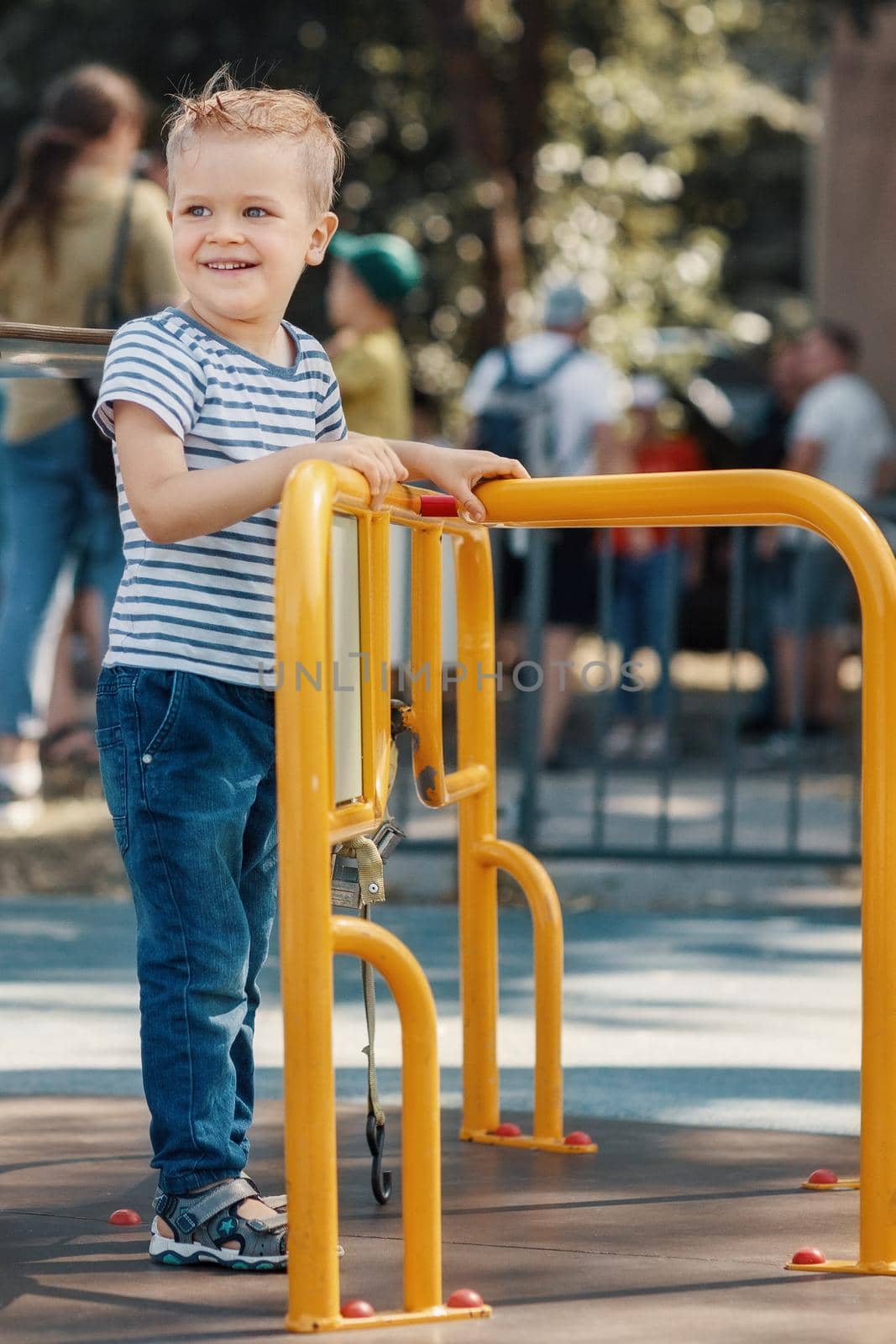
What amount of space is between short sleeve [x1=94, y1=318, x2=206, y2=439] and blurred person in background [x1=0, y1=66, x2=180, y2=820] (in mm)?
3686

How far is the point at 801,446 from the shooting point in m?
8.85

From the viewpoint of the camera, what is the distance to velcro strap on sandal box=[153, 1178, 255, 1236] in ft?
8.71

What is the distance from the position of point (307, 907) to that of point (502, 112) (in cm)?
1197

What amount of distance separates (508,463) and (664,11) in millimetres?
15316

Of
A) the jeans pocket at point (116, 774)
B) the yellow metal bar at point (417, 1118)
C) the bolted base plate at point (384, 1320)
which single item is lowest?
the bolted base plate at point (384, 1320)

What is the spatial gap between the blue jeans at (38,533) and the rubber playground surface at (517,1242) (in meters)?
2.92

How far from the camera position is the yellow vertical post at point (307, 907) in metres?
2.30

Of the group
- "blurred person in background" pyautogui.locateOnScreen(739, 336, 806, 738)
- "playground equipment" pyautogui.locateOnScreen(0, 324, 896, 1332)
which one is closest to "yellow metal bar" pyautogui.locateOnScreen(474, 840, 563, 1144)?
"playground equipment" pyautogui.locateOnScreen(0, 324, 896, 1332)

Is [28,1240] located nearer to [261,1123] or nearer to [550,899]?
[261,1123]

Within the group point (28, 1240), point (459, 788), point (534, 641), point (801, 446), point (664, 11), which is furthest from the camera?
point (664, 11)

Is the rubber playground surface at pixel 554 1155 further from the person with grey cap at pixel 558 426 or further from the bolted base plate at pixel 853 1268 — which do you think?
the person with grey cap at pixel 558 426

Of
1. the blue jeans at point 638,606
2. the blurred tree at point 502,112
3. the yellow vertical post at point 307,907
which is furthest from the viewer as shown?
the blurred tree at point 502,112

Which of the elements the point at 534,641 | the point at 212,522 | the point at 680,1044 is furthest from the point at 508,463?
the point at 534,641

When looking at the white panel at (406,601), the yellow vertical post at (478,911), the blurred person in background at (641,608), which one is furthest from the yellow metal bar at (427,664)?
the blurred person in background at (641,608)
